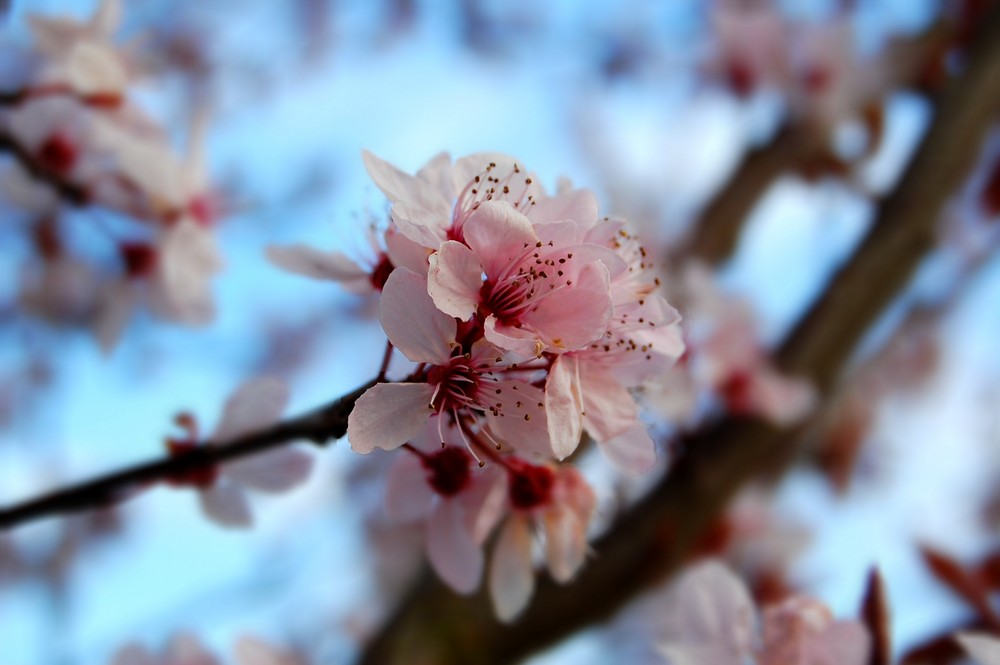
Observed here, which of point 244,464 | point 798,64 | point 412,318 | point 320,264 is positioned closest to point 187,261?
point 244,464

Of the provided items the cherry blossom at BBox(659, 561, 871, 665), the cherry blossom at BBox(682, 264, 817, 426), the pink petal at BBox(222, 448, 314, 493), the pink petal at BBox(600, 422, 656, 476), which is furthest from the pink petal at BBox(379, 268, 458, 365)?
the cherry blossom at BBox(682, 264, 817, 426)

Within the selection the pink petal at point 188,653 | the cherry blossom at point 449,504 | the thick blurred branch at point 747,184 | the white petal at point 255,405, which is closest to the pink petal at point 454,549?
the cherry blossom at point 449,504

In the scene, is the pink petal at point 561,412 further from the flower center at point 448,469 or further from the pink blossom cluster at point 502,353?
the flower center at point 448,469

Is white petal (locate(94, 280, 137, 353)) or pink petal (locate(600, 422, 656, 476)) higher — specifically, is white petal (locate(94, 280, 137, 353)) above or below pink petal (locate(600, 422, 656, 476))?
below

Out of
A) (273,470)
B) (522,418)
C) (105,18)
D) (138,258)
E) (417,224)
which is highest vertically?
(417,224)

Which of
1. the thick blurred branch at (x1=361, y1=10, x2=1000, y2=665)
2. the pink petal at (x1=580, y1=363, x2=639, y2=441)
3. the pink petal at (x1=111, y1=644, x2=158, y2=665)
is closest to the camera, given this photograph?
the pink petal at (x1=580, y1=363, x2=639, y2=441)

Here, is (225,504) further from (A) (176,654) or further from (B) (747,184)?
(B) (747,184)

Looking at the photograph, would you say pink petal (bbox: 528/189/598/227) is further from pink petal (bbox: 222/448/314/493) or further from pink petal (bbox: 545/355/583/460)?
pink petal (bbox: 222/448/314/493)
